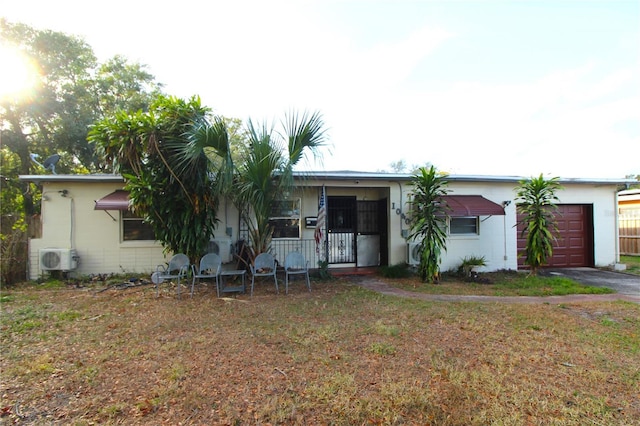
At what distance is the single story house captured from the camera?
26.7 ft

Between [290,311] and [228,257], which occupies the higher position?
[228,257]

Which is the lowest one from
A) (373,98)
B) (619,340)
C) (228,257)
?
(619,340)

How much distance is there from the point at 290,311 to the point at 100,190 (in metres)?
→ 6.56

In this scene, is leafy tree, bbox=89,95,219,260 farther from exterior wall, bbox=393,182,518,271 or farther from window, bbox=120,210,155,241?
exterior wall, bbox=393,182,518,271

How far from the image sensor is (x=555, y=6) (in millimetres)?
7281

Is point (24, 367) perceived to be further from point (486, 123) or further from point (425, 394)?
point (486, 123)

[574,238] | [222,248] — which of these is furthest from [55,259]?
[574,238]

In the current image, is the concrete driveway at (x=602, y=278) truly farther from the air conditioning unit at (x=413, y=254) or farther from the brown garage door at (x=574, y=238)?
the air conditioning unit at (x=413, y=254)

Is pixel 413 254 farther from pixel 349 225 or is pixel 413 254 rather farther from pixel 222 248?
pixel 222 248

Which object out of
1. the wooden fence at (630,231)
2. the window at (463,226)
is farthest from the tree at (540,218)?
the wooden fence at (630,231)

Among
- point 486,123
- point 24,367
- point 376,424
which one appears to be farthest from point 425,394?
point 486,123

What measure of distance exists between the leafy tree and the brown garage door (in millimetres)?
10910

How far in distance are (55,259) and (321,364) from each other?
789 cm

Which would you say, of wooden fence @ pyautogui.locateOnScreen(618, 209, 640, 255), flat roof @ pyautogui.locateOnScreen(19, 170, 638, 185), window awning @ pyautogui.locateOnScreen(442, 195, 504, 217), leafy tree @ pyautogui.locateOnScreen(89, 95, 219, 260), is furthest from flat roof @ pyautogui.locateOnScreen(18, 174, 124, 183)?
wooden fence @ pyautogui.locateOnScreen(618, 209, 640, 255)
